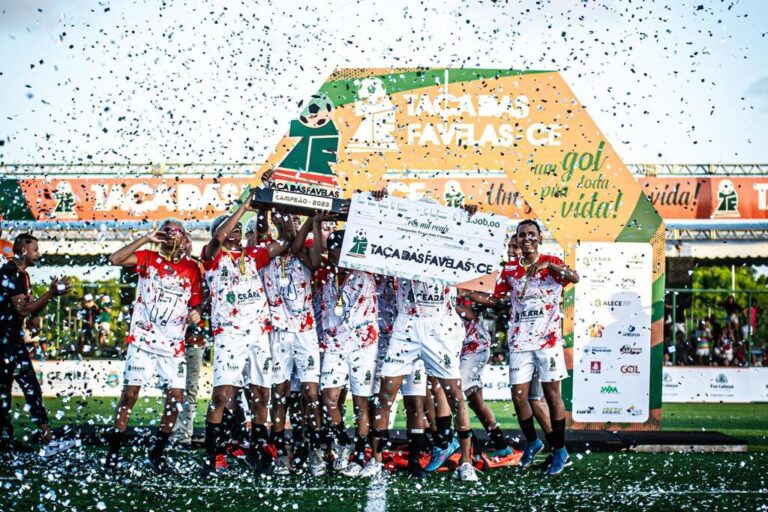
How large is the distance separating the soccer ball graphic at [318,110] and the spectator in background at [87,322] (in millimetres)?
6982

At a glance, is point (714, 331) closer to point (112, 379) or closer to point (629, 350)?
point (629, 350)

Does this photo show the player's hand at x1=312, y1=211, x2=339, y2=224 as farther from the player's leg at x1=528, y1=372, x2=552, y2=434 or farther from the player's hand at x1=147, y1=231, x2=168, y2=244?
the player's leg at x1=528, y1=372, x2=552, y2=434

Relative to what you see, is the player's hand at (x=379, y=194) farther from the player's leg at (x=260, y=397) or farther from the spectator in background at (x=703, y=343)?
the spectator in background at (x=703, y=343)

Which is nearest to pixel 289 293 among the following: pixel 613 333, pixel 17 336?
pixel 17 336

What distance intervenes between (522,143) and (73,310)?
9.13 meters

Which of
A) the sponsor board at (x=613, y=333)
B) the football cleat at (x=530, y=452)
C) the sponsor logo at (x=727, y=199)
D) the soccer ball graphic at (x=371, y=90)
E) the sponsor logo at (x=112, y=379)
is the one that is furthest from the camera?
the sponsor logo at (x=727, y=199)

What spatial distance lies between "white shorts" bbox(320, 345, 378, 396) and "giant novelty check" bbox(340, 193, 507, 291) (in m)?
0.71

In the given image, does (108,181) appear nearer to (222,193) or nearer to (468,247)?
(222,193)

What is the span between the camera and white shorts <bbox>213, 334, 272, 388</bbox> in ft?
23.3

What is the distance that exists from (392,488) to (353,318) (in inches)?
56.2

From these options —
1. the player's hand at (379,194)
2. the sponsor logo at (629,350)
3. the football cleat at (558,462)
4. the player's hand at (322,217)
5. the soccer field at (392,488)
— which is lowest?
the soccer field at (392,488)

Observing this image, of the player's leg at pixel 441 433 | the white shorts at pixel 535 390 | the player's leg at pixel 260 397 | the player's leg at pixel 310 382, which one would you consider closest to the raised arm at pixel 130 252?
the player's leg at pixel 260 397

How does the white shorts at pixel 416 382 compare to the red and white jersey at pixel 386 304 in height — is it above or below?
below

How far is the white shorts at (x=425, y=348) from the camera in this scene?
23.4ft
